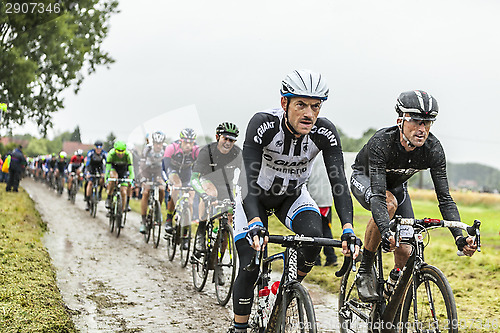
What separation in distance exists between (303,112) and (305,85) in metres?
0.21

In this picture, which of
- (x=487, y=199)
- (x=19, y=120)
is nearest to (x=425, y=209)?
(x=487, y=199)

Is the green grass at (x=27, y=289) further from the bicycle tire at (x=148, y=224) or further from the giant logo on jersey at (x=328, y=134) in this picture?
the giant logo on jersey at (x=328, y=134)

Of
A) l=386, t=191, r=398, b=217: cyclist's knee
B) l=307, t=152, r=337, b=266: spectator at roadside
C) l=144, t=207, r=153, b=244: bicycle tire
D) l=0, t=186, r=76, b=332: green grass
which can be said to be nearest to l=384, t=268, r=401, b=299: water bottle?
l=386, t=191, r=398, b=217: cyclist's knee

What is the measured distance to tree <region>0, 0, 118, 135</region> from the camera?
19531 mm

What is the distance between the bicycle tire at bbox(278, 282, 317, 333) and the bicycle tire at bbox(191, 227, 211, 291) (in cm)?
391

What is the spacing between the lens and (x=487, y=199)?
86.3 feet

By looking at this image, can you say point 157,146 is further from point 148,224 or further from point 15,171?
point 15,171

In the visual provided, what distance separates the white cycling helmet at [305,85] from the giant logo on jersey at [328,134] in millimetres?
395

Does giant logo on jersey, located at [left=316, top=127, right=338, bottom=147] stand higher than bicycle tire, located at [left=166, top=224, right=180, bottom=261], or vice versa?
giant logo on jersey, located at [left=316, top=127, right=338, bottom=147]

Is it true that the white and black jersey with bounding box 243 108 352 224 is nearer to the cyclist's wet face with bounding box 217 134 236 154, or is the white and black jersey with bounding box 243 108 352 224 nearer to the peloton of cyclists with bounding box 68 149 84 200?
the cyclist's wet face with bounding box 217 134 236 154

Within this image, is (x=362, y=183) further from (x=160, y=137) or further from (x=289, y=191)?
(x=160, y=137)

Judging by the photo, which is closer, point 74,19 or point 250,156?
point 250,156

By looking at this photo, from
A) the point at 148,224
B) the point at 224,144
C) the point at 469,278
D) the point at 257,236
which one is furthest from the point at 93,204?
the point at 257,236

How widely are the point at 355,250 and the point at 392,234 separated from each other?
0.56 meters
